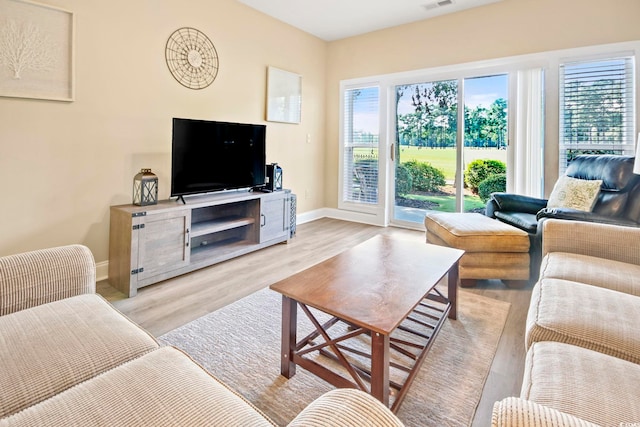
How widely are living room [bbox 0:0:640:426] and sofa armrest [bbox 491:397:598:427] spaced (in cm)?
216

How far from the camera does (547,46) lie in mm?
3596

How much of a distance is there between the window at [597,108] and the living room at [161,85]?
7.7 inches

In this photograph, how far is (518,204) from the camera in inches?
128

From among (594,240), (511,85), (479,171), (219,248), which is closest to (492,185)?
(479,171)

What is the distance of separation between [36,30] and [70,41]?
0.65 feet

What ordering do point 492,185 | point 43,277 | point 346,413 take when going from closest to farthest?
point 346,413
point 43,277
point 492,185

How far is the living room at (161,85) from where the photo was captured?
8.17ft

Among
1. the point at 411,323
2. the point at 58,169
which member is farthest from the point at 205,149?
the point at 411,323

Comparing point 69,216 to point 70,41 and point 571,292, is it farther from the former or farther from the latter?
point 571,292

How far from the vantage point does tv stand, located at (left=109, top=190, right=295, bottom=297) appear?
8.36ft

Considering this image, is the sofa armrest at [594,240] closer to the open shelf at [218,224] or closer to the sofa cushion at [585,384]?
the sofa cushion at [585,384]

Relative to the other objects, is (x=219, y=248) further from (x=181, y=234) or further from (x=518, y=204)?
(x=518, y=204)

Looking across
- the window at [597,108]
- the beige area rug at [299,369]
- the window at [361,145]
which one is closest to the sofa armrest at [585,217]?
the beige area rug at [299,369]

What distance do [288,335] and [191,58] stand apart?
299 cm
